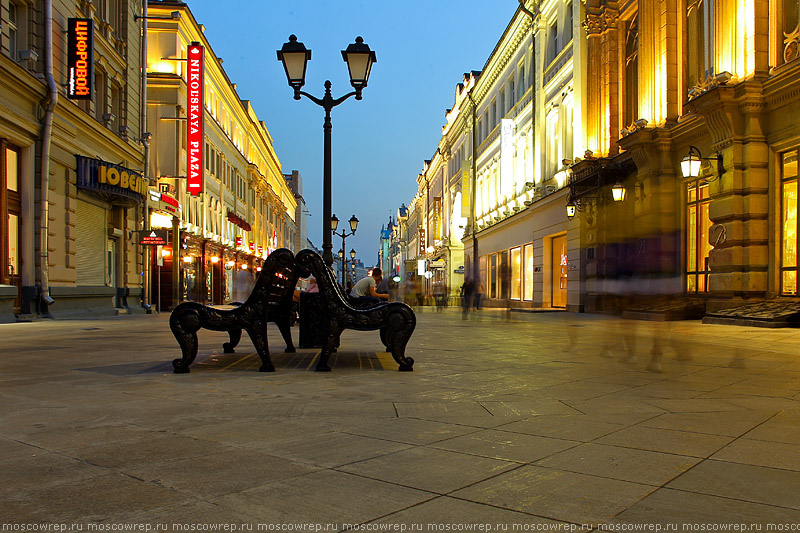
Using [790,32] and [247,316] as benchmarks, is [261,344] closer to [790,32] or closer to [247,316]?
[247,316]

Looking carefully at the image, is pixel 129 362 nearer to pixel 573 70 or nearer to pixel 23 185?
pixel 23 185

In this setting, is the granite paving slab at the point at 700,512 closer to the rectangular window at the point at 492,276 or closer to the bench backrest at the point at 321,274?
the bench backrest at the point at 321,274

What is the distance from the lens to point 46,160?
1780cm

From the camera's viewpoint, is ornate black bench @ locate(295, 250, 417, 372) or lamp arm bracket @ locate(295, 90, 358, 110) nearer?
ornate black bench @ locate(295, 250, 417, 372)

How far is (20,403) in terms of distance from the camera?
5.09 meters

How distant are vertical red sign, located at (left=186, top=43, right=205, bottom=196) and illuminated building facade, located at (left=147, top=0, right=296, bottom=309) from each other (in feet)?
1.30

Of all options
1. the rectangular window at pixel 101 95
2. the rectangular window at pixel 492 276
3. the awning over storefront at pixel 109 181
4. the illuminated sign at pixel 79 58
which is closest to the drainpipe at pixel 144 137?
the awning over storefront at pixel 109 181

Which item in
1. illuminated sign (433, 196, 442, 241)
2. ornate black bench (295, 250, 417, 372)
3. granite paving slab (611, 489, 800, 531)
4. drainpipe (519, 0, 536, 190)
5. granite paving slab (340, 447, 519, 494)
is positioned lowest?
granite paving slab (340, 447, 519, 494)

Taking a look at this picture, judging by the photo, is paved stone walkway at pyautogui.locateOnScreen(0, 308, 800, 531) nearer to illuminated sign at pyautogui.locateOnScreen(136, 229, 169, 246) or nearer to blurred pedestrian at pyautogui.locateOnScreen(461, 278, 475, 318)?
blurred pedestrian at pyautogui.locateOnScreen(461, 278, 475, 318)

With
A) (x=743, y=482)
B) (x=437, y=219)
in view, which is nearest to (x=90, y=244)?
(x=743, y=482)

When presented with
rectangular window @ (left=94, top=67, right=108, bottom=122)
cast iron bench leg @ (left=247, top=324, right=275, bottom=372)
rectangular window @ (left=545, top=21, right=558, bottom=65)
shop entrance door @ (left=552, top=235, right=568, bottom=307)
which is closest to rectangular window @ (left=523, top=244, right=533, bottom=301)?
shop entrance door @ (left=552, top=235, right=568, bottom=307)

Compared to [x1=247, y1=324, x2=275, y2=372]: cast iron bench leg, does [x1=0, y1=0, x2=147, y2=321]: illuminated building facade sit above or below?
above

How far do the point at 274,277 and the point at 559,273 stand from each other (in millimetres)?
22516

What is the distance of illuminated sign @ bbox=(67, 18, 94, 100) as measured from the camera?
62.3ft
